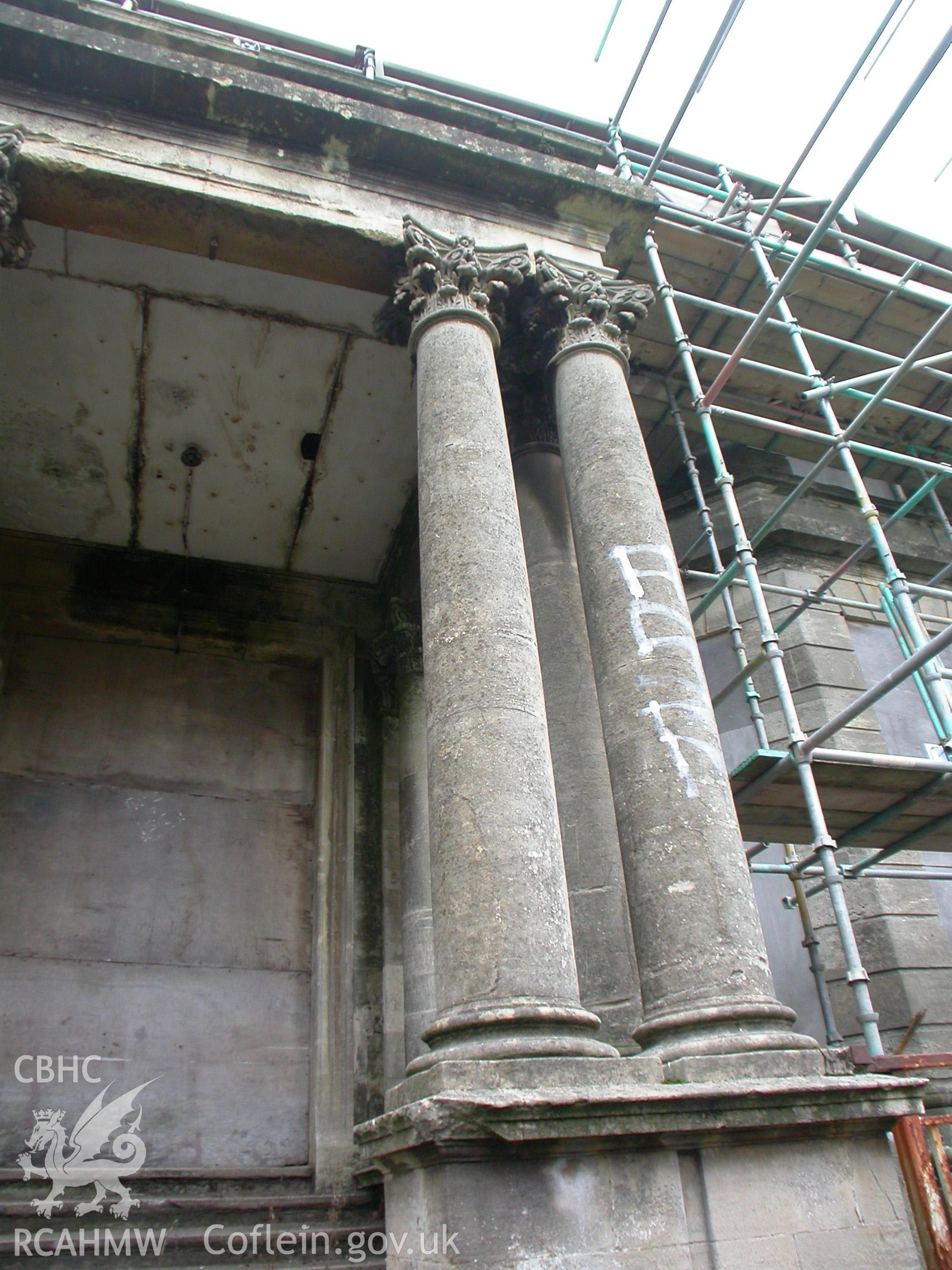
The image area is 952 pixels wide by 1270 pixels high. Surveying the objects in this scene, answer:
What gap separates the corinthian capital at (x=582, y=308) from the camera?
22.9 ft

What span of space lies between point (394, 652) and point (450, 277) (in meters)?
4.35

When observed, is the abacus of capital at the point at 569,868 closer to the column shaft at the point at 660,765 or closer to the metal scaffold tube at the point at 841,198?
the column shaft at the point at 660,765

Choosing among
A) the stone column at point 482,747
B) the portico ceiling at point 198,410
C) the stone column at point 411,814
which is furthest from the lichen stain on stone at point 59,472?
the stone column at point 482,747

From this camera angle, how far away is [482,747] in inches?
181

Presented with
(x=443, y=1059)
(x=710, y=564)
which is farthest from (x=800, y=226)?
(x=443, y=1059)

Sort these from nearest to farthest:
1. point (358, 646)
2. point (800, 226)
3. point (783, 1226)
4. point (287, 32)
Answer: point (783, 1226)
point (800, 226)
point (358, 646)
point (287, 32)

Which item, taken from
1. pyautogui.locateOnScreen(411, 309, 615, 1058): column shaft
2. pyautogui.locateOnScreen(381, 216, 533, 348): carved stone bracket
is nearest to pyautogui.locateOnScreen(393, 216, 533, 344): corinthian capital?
pyautogui.locateOnScreen(381, 216, 533, 348): carved stone bracket

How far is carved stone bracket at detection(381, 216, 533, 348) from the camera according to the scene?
21.7 ft

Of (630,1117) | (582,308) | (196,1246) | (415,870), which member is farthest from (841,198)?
(196,1246)

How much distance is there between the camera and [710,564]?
11.1m

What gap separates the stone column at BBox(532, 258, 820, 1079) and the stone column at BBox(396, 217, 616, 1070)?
54cm

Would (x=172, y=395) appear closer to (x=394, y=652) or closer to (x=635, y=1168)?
(x=394, y=652)

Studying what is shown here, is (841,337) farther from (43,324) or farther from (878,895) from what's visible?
(43,324)

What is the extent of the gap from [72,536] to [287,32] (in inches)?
282
